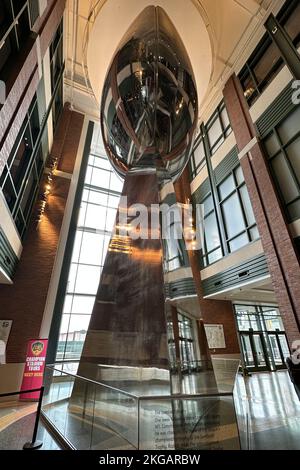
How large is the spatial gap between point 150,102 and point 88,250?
10.4 meters

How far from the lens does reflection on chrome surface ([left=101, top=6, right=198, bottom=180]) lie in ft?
17.7

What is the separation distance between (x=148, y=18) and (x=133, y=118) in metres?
3.23

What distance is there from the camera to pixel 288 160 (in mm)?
8969

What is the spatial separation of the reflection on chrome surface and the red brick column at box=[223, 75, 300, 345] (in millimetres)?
4672

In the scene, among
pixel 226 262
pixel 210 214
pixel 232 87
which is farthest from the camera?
pixel 210 214

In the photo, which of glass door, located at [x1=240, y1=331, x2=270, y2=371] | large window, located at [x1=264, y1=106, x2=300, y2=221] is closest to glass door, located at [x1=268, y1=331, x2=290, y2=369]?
glass door, located at [x1=240, y1=331, x2=270, y2=371]

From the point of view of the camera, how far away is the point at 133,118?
5.52 metres

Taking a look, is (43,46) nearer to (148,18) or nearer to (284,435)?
(148,18)

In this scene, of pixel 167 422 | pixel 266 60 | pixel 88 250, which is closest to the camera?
pixel 167 422

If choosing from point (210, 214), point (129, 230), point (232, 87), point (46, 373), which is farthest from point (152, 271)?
point (232, 87)

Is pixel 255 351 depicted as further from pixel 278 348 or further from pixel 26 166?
pixel 26 166

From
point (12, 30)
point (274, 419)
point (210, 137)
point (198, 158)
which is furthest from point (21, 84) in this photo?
point (198, 158)

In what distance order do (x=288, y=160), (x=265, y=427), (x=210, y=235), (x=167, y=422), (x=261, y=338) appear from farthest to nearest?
1. (x=261, y=338)
2. (x=210, y=235)
3. (x=288, y=160)
4. (x=265, y=427)
5. (x=167, y=422)

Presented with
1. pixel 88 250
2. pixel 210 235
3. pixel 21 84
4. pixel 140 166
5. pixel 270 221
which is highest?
pixel 21 84
